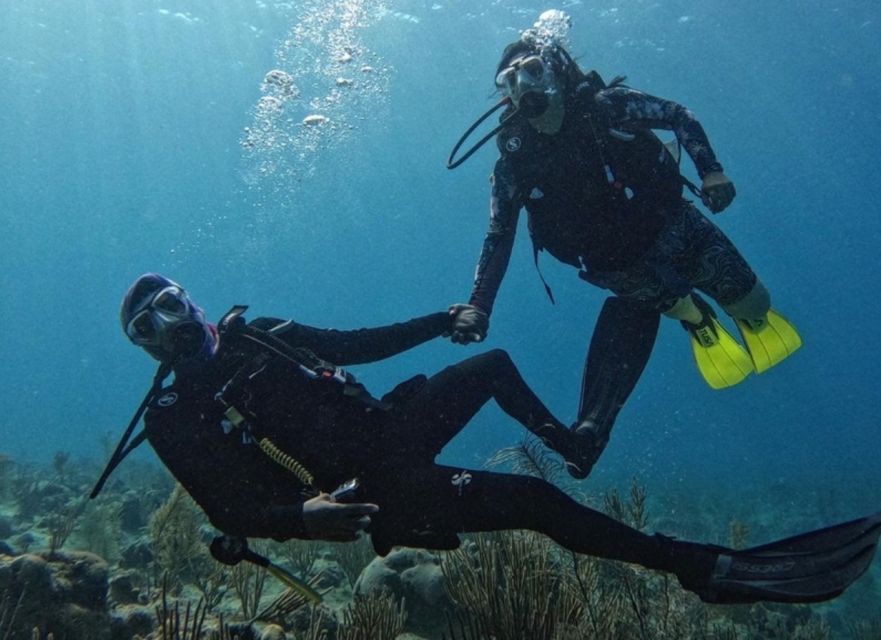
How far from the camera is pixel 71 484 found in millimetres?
16109

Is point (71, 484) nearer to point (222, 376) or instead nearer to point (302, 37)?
point (222, 376)

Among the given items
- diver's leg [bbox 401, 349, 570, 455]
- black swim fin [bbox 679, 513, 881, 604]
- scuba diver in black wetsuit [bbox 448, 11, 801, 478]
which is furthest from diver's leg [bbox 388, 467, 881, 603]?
scuba diver in black wetsuit [bbox 448, 11, 801, 478]

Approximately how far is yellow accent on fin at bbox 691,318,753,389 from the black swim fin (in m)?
2.76

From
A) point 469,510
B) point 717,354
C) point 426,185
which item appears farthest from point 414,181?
point 469,510

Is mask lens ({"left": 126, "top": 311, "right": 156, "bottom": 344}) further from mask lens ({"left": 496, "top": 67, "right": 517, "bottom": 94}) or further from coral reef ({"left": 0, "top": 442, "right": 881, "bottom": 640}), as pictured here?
mask lens ({"left": 496, "top": 67, "right": 517, "bottom": 94})

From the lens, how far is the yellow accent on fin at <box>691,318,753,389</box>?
593 cm

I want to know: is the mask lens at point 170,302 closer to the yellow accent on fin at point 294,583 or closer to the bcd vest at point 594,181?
the yellow accent on fin at point 294,583

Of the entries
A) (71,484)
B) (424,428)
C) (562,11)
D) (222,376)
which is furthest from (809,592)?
(562,11)

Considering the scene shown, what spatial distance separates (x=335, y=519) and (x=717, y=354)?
4.73 m

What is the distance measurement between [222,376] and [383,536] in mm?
1429

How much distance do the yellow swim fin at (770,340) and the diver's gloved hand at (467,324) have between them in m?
2.97

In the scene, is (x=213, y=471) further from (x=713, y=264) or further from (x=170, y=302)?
(x=713, y=264)

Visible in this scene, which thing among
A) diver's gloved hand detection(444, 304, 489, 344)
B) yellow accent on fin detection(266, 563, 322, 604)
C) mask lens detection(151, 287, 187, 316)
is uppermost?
mask lens detection(151, 287, 187, 316)

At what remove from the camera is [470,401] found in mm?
4066
